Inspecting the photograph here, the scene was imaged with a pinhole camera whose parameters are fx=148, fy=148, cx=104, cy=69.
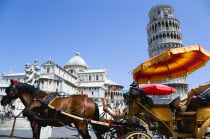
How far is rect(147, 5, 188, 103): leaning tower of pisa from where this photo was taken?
39.1 meters

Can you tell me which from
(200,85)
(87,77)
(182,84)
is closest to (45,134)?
(200,85)

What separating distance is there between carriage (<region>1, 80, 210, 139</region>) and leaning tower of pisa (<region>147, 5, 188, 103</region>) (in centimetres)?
3508

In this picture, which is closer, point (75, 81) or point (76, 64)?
point (75, 81)

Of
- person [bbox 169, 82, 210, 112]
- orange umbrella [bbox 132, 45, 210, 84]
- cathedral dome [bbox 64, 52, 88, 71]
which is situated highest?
cathedral dome [bbox 64, 52, 88, 71]

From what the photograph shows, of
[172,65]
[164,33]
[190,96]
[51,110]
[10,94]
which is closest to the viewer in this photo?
[190,96]

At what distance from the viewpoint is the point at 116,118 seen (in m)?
4.37

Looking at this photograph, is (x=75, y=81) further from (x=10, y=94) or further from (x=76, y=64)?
(x=10, y=94)

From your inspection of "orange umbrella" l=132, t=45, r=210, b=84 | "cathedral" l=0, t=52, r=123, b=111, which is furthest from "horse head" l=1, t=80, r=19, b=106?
"cathedral" l=0, t=52, r=123, b=111

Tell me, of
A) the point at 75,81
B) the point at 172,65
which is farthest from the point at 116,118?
the point at 75,81

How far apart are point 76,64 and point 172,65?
196ft

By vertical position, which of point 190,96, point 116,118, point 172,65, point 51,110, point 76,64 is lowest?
point 116,118

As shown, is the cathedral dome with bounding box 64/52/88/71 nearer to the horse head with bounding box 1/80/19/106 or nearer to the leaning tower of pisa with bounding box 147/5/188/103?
the leaning tower of pisa with bounding box 147/5/188/103

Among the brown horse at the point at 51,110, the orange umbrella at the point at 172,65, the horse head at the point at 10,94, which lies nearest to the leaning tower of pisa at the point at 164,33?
the orange umbrella at the point at 172,65

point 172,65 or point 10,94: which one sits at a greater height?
point 172,65
